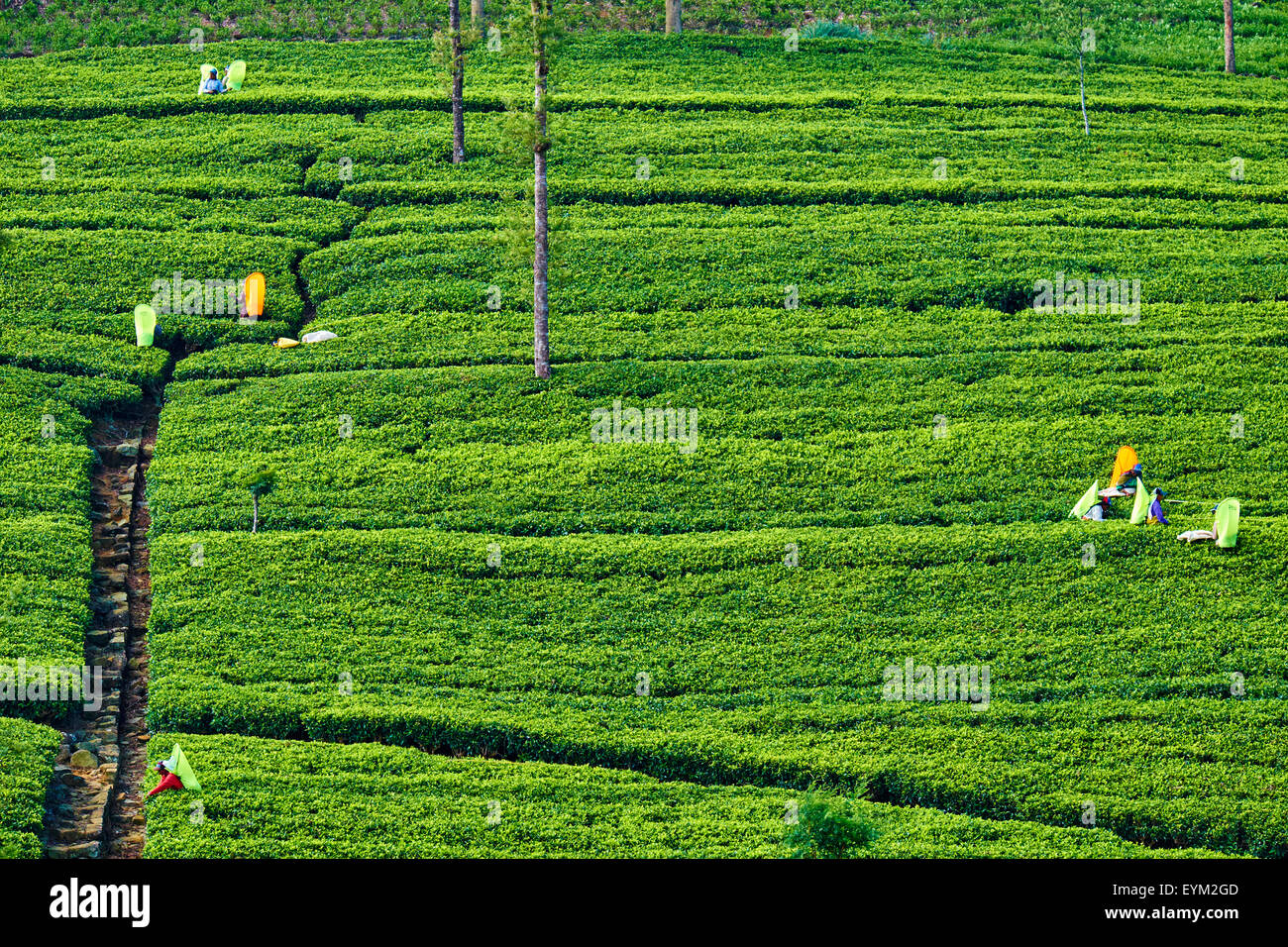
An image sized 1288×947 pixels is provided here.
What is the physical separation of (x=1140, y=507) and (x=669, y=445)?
375 inches

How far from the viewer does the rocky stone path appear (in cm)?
2336

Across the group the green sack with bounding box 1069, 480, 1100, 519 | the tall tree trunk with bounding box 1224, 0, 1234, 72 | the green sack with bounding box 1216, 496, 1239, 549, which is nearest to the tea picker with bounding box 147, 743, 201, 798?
the green sack with bounding box 1069, 480, 1100, 519

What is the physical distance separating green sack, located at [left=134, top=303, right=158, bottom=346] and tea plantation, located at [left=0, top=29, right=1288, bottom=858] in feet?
1.81

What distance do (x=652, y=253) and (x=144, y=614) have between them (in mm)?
16547

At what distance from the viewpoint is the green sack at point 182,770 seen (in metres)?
23.2

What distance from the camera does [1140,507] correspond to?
29.8 m

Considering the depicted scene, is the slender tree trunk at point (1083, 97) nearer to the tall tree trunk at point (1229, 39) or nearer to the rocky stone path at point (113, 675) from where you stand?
the tall tree trunk at point (1229, 39)

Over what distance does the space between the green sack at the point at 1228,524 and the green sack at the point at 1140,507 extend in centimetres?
132

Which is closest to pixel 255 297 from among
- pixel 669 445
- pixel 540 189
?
pixel 540 189

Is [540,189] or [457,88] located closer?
[540,189]

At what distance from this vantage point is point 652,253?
39156 millimetres

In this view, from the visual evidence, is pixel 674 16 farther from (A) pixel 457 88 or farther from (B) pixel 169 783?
(B) pixel 169 783

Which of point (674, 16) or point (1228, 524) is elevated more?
point (674, 16)

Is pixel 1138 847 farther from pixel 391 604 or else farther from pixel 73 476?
pixel 73 476
